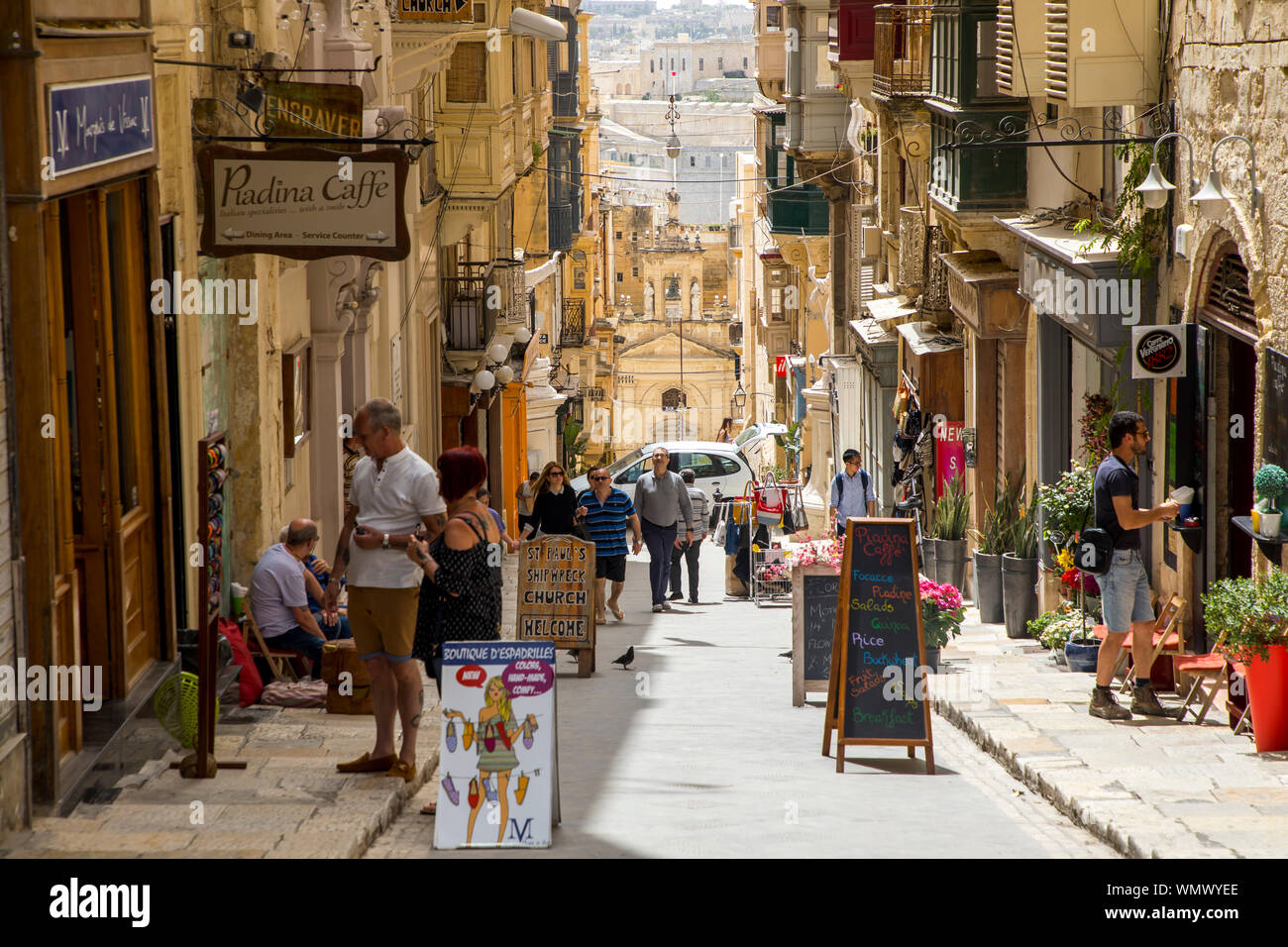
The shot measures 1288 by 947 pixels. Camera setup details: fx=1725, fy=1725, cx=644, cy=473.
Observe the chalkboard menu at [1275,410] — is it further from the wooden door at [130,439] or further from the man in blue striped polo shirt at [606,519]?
the man in blue striped polo shirt at [606,519]

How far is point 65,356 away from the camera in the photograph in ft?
25.5

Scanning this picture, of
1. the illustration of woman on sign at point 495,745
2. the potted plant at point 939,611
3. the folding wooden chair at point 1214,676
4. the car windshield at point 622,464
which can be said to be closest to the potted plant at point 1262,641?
the folding wooden chair at point 1214,676

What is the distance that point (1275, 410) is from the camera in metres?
9.37

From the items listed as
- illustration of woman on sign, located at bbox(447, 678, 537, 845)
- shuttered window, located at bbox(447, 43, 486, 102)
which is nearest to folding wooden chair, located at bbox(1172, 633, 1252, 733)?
illustration of woman on sign, located at bbox(447, 678, 537, 845)

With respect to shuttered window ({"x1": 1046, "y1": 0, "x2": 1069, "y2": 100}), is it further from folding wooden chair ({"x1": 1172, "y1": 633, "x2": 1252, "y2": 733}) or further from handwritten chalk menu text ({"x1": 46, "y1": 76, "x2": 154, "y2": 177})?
handwritten chalk menu text ({"x1": 46, "y1": 76, "x2": 154, "y2": 177})

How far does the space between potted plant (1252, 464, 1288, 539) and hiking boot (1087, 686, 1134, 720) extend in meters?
1.55

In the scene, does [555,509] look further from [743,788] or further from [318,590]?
[743,788]

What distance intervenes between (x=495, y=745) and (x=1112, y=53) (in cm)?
729

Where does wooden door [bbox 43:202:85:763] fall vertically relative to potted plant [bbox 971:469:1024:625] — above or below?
above

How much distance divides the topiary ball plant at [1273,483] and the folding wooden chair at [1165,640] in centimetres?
140

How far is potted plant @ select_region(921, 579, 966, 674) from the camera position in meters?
11.7

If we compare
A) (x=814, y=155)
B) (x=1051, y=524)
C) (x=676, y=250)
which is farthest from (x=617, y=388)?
(x=1051, y=524)

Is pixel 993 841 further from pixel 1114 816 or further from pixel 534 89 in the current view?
pixel 534 89

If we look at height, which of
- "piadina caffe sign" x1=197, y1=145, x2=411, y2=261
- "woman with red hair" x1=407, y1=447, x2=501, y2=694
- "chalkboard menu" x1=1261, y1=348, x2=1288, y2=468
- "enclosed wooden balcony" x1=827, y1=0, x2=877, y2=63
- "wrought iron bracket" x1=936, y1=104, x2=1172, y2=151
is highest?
"enclosed wooden balcony" x1=827, y1=0, x2=877, y2=63
